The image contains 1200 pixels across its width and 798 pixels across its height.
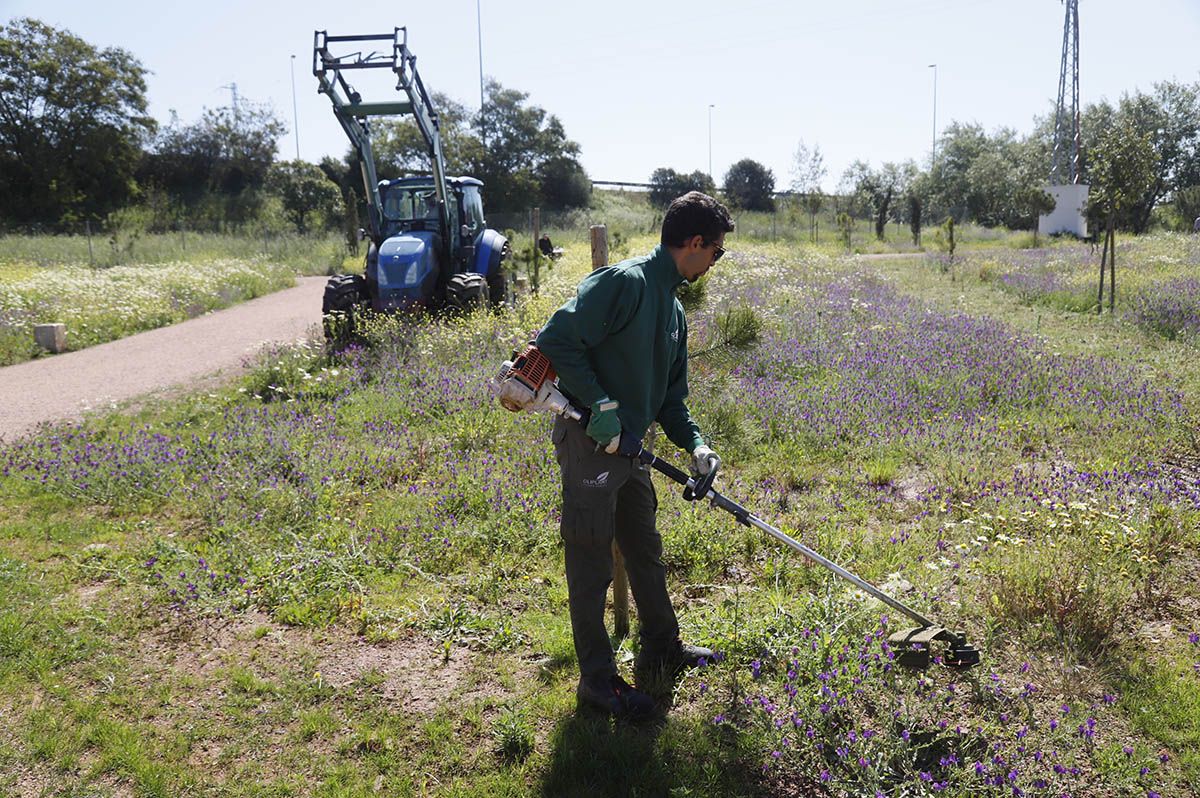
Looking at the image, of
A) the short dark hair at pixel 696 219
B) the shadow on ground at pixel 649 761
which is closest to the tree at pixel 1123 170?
the short dark hair at pixel 696 219

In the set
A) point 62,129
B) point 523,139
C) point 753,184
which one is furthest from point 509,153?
point 62,129

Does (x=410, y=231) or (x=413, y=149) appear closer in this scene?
(x=410, y=231)

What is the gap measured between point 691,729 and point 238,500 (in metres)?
3.66

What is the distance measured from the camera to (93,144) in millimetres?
34250

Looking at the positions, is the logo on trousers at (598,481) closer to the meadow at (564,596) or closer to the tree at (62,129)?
the meadow at (564,596)

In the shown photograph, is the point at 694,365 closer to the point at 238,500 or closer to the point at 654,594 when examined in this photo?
the point at 654,594

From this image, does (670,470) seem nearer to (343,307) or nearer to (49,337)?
(343,307)

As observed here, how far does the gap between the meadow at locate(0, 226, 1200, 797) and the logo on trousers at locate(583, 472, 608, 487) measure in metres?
1.02

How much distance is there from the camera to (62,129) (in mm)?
34125

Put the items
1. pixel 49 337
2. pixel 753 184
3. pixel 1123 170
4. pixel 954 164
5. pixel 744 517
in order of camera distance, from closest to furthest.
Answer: pixel 744 517 < pixel 49 337 < pixel 1123 170 < pixel 753 184 < pixel 954 164

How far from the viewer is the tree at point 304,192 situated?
36.4 meters

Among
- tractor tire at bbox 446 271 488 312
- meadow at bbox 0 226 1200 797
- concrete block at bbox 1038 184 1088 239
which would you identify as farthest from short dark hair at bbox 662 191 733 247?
concrete block at bbox 1038 184 1088 239

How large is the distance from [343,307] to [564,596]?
301 inches

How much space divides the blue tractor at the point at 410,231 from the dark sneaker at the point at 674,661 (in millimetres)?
7728
